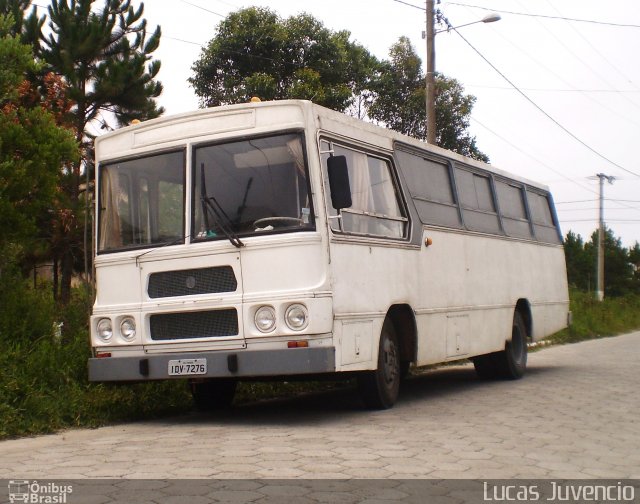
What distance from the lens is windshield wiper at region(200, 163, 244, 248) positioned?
9.38m

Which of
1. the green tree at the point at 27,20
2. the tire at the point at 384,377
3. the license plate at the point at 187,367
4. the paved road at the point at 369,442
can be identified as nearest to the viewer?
the paved road at the point at 369,442

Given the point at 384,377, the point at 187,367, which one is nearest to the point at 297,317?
the point at 187,367

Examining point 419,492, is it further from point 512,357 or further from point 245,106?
point 512,357

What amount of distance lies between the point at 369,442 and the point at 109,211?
3.93 meters

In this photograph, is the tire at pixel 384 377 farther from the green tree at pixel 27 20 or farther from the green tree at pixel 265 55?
the green tree at pixel 265 55

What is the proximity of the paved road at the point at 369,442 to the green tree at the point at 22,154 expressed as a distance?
310 cm

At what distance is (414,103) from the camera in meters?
37.9

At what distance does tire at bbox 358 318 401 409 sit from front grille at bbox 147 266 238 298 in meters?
1.84

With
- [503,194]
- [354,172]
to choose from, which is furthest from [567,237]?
[354,172]

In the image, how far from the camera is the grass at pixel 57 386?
A: 9.46 m

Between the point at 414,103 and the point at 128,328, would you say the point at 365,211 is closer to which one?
the point at 128,328

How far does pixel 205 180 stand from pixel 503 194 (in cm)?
712

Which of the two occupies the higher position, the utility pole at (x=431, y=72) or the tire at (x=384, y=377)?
the utility pole at (x=431, y=72)

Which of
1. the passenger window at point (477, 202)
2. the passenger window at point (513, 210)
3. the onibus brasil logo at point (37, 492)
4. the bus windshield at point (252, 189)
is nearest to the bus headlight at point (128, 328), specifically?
the bus windshield at point (252, 189)
